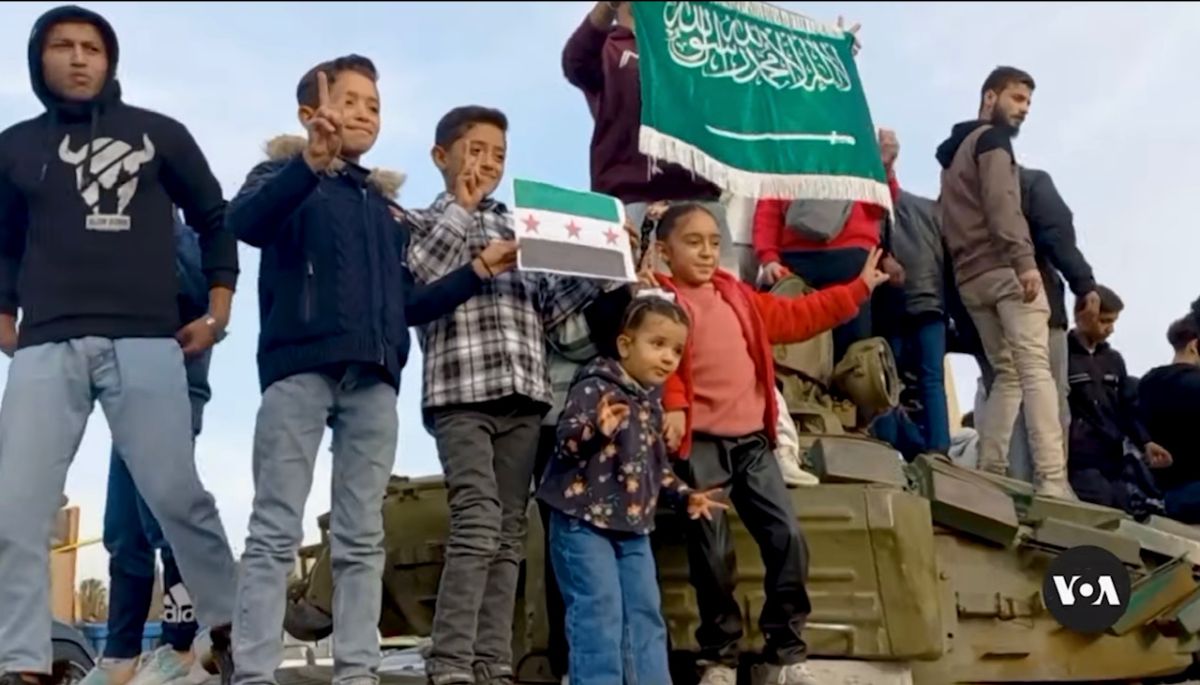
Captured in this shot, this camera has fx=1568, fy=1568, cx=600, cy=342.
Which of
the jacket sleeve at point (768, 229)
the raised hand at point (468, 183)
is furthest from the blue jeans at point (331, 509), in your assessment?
the jacket sleeve at point (768, 229)

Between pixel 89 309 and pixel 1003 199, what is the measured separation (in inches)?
153

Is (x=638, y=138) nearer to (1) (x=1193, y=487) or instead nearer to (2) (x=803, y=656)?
(2) (x=803, y=656)

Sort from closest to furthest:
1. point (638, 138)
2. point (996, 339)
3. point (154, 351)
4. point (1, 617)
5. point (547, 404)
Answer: point (1, 617) → point (154, 351) → point (547, 404) → point (638, 138) → point (996, 339)

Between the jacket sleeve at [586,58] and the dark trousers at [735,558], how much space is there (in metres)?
1.87

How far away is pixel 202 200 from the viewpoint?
4.52 metres

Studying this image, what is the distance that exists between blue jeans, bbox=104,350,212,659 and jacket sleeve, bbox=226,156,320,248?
0.84 meters

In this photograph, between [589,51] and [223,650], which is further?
[589,51]

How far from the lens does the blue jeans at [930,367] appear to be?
6871mm

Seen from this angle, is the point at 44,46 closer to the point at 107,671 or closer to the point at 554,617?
the point at 107,671

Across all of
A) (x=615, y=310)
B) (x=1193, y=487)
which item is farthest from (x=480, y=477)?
(x=1193, y=487)

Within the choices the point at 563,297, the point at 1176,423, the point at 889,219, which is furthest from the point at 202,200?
the point at 1176,423

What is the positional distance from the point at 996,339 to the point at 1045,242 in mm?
466

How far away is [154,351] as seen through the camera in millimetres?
4266

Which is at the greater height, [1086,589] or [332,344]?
[332,344]
